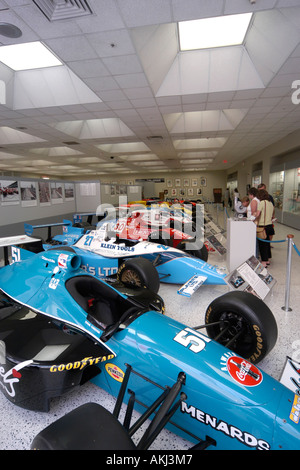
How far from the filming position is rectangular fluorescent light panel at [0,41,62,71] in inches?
195

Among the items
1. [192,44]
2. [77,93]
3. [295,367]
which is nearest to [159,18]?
→ [192,44]

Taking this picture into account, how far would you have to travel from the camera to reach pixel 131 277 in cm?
325

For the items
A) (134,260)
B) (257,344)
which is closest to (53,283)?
(134,260)

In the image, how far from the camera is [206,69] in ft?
16.4

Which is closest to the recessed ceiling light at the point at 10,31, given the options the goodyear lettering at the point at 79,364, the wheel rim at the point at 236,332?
the goodyear lettering at the point at 79,364

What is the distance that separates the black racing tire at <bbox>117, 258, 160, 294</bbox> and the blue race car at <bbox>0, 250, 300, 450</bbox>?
97 centimetres

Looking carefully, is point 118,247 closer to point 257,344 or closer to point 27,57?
point 257,344

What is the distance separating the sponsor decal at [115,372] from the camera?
5.34 ft

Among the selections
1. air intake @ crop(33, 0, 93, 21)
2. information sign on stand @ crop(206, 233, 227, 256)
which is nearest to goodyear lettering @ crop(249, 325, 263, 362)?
information sign on stand @ crop(206, 233, 227, 256)

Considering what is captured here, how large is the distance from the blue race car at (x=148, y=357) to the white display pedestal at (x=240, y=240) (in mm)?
2488

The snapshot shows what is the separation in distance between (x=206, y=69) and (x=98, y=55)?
225 centimetres

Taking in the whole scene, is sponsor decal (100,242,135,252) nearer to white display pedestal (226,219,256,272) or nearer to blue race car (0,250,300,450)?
blue race car (0,250,300,450)

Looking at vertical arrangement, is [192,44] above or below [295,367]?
above

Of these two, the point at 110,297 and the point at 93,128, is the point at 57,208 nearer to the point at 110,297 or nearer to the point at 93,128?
the point at 93,128
